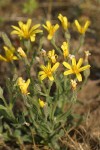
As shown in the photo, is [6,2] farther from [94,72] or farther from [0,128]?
[0,128]

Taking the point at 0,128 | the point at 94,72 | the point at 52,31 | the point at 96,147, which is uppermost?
the point at 52,31

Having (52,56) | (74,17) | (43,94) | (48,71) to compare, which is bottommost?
(43,94)

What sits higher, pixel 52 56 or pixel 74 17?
pixel 74 17

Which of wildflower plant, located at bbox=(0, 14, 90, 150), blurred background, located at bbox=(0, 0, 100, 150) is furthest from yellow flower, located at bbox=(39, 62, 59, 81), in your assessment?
blurred background, located at bbox=(0, 0, 100, 150)

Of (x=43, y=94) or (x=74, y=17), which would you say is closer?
(x=43, y=94)

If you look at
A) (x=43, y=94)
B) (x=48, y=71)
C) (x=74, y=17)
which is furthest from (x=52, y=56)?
(x=74, y=17)

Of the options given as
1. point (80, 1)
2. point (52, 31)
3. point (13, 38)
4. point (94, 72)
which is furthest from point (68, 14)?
point (52, 31)

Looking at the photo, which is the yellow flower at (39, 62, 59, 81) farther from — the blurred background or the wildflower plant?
the blurred background

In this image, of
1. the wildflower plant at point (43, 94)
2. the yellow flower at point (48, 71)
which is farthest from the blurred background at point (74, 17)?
the yellow flower at point (48, 71)

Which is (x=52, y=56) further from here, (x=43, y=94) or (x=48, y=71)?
(x=43, y=94)
